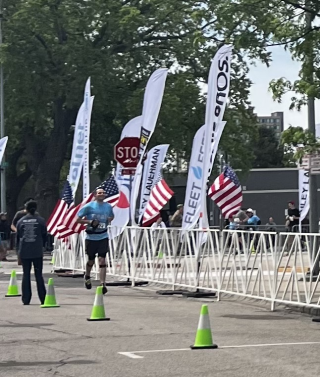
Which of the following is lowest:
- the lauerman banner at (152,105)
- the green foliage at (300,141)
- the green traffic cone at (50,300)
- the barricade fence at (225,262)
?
the green traffic cone at (50,300)

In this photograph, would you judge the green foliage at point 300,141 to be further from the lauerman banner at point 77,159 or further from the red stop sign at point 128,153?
the lauerman banner at point 77,159

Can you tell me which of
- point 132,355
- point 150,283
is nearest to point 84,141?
point 150,283

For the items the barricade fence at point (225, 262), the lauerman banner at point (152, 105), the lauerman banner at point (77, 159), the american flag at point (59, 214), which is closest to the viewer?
the barricade fence at point (225, 262)

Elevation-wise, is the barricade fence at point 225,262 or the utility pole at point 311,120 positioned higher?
the utility pole at point 311,120

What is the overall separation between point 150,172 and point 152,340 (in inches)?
624

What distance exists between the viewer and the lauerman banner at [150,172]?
2558cm

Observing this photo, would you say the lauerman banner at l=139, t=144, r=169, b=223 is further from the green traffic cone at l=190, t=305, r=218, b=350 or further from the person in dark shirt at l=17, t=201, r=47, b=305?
the green traffic cone at l=190, t=305, r=218, b=350

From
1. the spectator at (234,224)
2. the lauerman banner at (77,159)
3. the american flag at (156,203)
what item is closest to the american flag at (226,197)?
the american flag at (156,203)

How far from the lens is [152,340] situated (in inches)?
440

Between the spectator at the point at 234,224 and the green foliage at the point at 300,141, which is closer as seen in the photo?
the green foliage at the point at 300,141

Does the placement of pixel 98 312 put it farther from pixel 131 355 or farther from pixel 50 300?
pixel 131 355

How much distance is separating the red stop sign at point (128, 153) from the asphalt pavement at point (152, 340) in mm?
4788

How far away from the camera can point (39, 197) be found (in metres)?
42.5

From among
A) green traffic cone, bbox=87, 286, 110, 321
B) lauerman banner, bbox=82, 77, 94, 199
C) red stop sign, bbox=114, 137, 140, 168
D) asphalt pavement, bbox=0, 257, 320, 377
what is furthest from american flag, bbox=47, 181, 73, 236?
green traffic cone, bbox=87, 286, 110, 321
